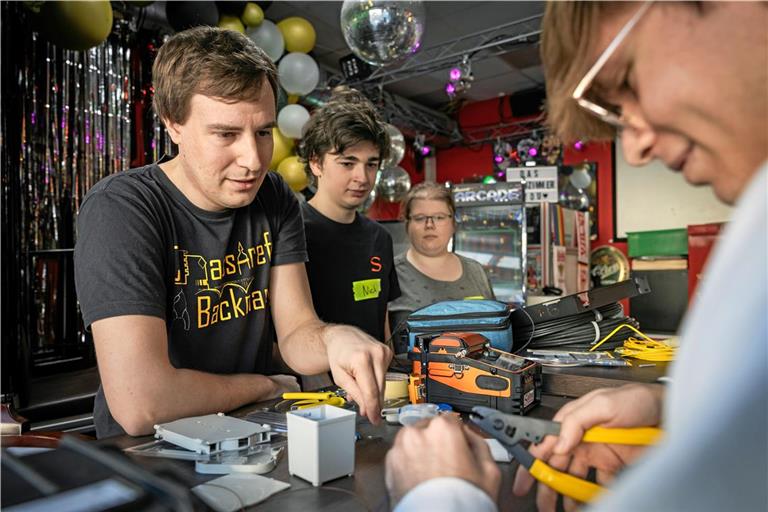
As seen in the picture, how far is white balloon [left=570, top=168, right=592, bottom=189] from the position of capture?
31.5 feet

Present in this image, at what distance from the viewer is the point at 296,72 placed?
505 centimetres

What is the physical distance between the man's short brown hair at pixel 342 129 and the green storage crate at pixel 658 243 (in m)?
7.36

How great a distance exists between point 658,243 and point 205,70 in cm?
875

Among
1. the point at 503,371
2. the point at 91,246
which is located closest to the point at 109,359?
the point at 91,246

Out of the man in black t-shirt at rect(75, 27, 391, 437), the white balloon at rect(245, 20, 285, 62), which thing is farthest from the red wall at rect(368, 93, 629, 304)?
the man in black t-shirt at rect(75, 27, 391, 437)

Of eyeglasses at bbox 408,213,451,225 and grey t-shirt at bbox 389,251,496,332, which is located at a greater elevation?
eyeglasses at bbox 408,213,451,225

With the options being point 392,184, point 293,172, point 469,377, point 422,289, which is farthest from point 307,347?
point 392,184

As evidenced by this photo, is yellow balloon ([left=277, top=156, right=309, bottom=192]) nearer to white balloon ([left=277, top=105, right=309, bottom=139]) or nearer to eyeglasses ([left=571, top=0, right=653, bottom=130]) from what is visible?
white balloon ([left=277, top=105, right=309, bottom=139])

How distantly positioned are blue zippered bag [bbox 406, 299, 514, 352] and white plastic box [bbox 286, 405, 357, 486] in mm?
809

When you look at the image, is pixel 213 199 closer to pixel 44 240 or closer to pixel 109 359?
pixel 109 359

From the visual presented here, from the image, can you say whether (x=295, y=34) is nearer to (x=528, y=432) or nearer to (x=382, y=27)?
(x=382, y=27)

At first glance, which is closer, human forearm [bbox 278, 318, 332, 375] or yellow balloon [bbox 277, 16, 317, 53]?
human forearm [bbox 278, 318, 332, 375]

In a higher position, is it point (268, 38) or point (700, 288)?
point (268, 38)

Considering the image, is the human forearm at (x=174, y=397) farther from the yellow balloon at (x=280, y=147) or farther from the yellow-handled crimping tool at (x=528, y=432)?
the yellow balloon at (x=280, y=147)
